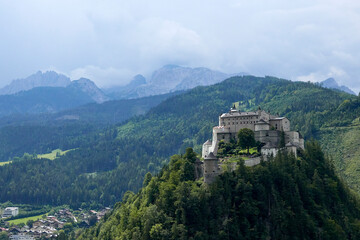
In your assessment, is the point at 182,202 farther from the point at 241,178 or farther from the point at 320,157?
the point at 320,157

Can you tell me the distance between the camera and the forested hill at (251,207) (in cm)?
9781

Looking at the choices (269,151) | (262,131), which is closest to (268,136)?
(262,131)

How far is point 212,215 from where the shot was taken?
98.6m

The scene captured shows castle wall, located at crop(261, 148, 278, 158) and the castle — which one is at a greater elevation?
the castle

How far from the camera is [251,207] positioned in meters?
99.3

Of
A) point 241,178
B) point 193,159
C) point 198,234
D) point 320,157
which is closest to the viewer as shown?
point 198,234

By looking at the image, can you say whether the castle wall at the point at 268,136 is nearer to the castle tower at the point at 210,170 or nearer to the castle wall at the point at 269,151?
the castle wall at the point at 269,151

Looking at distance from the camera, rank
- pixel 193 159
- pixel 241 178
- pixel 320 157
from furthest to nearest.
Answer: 1. pixel 320 157
2. pixel 193 159
3. pixel 241 178

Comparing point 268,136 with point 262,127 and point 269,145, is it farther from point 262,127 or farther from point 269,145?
point 269,145

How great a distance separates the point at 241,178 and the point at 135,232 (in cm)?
2800

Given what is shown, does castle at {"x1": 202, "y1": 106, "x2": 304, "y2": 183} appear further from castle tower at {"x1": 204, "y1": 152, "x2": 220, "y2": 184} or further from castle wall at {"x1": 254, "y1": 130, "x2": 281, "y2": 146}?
castle tower at {"x1": 204, "y1": 152, "x2": 220, "y2": 184}

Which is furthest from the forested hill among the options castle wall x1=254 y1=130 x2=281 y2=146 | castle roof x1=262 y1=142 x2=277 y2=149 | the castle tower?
castle wall x1=254 y1=130 x2=281 y2=146

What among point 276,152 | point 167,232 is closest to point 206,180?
point 167,232

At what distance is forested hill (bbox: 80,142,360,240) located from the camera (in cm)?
9781
